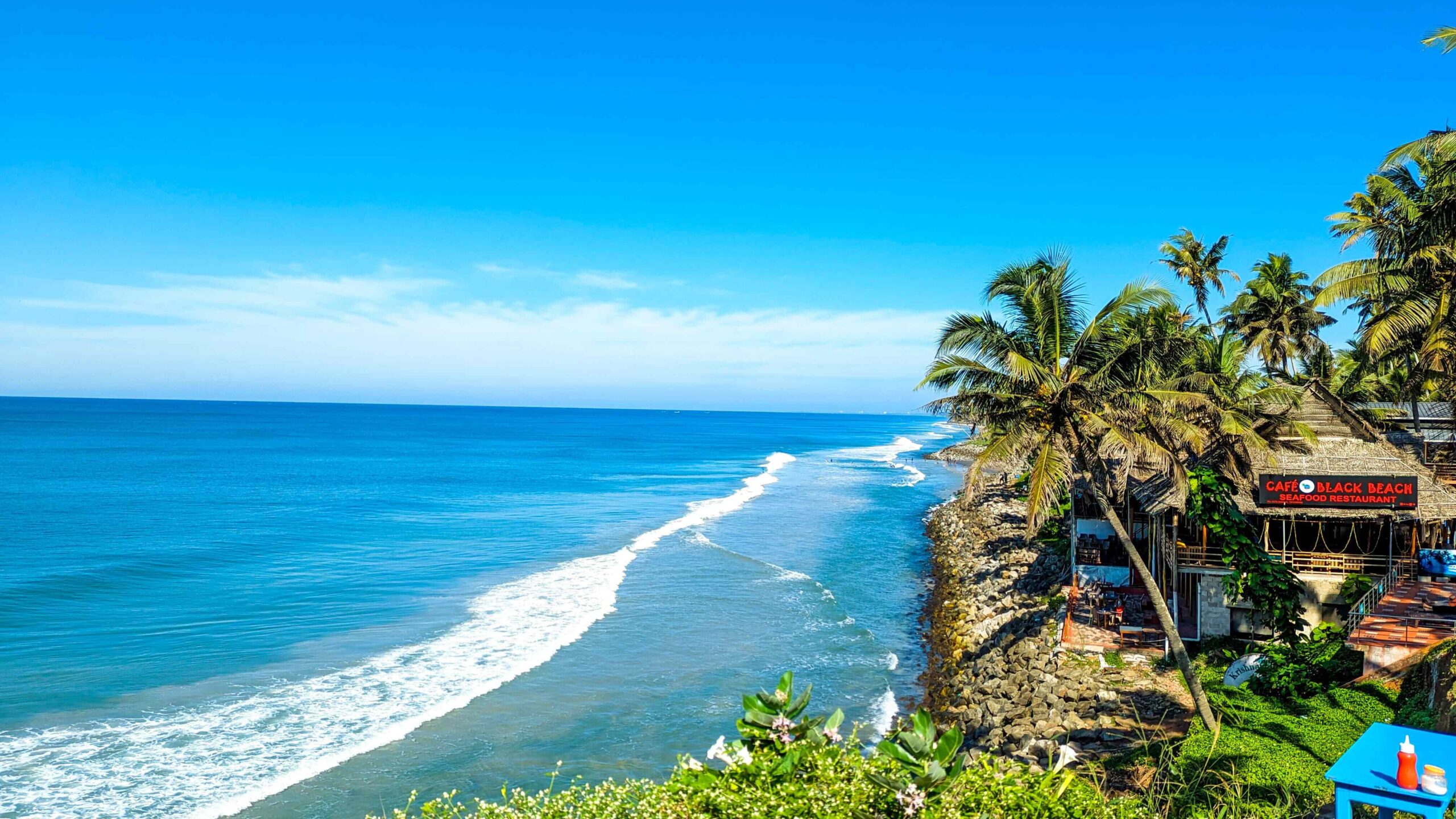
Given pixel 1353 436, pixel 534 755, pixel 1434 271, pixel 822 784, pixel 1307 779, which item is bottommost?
pixel 534 755

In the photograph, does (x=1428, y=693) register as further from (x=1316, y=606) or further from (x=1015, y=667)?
(x=1015, y=667)

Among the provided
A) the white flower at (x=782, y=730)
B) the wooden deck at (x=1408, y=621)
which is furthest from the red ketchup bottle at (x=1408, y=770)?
the wooden deck at (x=1408, y=621)

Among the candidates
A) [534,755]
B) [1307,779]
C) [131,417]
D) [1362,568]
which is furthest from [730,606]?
[131,417]

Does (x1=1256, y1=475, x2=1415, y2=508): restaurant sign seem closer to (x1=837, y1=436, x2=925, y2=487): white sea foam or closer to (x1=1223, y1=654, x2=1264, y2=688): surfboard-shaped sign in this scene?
(x1=1223, y1=654, x2=1264, y2=688): surfboard-shaped sign

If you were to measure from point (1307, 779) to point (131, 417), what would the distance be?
191 metres

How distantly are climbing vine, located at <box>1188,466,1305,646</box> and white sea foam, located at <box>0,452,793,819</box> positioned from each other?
49.6 ft

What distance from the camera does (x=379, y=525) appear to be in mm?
40500

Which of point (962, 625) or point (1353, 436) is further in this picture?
point (962, 625)

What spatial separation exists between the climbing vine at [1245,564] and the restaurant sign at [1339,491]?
967 mm

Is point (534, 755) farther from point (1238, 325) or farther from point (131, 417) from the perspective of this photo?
point (131, 417)

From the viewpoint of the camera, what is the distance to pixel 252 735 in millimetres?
15703

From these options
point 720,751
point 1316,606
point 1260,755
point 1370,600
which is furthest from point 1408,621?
point 720,751

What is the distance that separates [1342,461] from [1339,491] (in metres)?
2.91

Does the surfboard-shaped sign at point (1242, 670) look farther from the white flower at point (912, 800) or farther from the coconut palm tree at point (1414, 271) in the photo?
the white flower at point (912, 800)
